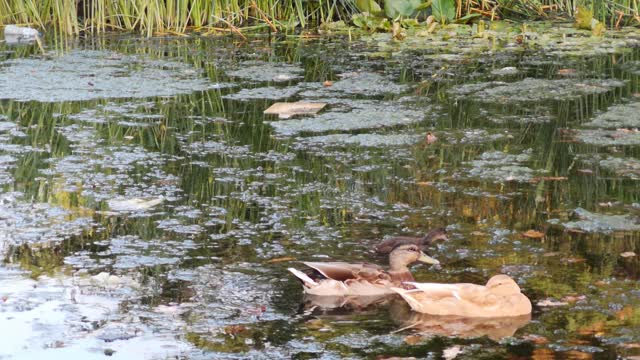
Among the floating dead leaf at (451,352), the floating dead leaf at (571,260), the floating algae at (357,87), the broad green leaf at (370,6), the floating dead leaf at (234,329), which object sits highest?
the broad green leaf at (370,6)

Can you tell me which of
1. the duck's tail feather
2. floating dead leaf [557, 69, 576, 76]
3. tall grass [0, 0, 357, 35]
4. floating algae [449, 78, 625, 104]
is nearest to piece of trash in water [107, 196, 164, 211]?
the duck's tail feather

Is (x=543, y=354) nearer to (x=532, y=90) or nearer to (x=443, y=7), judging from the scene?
(x=532, y=90)

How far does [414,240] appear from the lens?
205 inches

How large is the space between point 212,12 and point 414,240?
797cm

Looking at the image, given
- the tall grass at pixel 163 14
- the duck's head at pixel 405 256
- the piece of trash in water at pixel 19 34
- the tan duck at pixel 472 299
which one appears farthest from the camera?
the tall grass at pixel 163 14

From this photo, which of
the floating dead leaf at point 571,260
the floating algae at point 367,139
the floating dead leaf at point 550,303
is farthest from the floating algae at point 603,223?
the floating algae at point 367,139

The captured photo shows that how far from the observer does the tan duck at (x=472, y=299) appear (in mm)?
4461

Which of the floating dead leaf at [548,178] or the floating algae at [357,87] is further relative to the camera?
the floating algae at [357,87]

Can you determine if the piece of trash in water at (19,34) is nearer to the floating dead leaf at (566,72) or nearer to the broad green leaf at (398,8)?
the broad green leaf at (398,8)

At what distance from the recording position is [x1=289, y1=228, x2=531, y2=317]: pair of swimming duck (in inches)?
177

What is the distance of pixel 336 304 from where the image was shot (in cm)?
470

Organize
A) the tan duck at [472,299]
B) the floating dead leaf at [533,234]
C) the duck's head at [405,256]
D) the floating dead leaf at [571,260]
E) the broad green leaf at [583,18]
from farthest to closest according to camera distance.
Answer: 1. the broad green leaf at [583,18]
2. the floating dead leaf at [533,234]
3. the floating dead leaf at [571,260]
4. the duck's head at [405,256]
5. the tan duck at [472,299]

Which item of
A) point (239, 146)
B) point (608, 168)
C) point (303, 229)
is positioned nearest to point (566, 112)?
point (608, 168)

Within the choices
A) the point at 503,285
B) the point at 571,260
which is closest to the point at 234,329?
the point at 503,285
